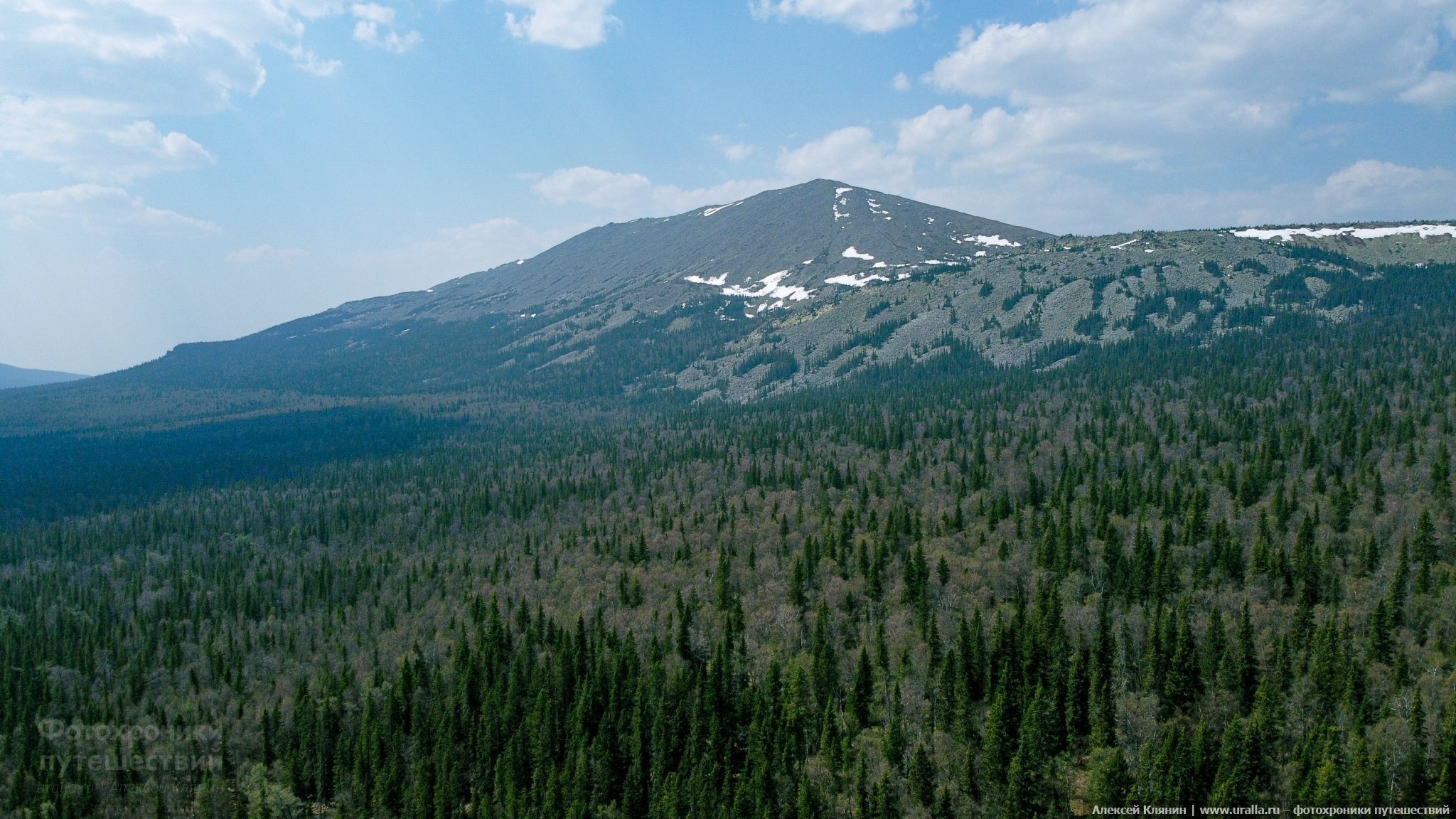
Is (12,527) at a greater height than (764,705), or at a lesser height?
greater

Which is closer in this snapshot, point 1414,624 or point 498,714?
point 1414,624

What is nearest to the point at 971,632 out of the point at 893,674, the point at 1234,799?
the point at 893,674

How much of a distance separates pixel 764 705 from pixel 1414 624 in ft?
212

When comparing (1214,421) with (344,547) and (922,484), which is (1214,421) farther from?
(344,547)

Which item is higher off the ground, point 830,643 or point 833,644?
point 830,643

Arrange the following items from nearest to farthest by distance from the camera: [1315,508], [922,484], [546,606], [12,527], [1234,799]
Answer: [1234,799] < [1315,508] < [546,606] < [922,484] < [12,527]

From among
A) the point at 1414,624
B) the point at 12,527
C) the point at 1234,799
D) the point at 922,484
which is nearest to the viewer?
the point at 1234,799

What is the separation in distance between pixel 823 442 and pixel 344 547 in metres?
101

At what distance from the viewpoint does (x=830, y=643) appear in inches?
3922

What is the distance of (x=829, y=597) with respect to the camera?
10938 centimetres

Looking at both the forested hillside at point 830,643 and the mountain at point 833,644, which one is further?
the forested hillside at point 830,643

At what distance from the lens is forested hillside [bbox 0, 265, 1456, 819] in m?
74.0

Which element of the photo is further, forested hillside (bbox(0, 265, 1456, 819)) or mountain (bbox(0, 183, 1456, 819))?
forested hillside (bbox(0, 265, 1456, 819))

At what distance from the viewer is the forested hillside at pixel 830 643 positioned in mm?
74000
